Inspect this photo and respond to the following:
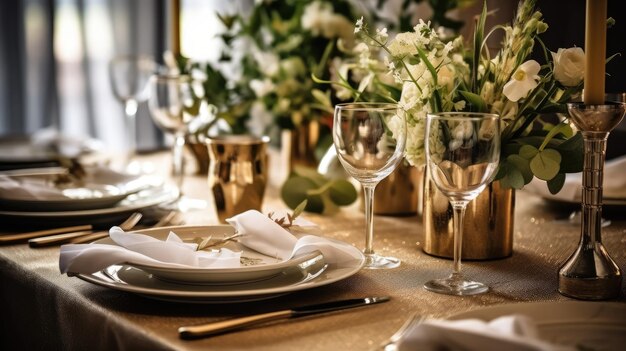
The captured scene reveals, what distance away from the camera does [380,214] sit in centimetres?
151

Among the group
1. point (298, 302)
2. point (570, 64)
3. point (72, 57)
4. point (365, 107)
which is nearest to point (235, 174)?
point (365, 107)

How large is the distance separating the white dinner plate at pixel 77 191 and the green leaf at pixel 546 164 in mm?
710

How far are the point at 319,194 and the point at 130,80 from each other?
0.81 meters

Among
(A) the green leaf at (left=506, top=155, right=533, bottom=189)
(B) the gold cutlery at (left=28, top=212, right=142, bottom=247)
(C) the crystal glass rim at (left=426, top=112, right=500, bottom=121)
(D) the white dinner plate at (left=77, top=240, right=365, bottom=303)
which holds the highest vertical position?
(C) the crystal glass rim at (left=426, top=112, right=500, bottom=121)

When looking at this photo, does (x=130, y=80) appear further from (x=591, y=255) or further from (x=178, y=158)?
(x=591, y=255)

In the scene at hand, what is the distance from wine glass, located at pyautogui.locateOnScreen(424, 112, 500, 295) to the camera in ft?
2.91

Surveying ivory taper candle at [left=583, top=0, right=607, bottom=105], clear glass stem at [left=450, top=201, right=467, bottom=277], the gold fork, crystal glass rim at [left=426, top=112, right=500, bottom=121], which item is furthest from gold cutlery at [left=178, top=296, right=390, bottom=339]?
the gold fork

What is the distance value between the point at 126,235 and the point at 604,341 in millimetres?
580

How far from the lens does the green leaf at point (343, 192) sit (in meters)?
1.50

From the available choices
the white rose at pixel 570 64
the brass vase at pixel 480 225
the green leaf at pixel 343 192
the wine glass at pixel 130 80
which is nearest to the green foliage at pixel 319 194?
the green leaf at pixel 343 192

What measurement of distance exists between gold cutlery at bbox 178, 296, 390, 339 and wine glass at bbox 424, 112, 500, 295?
0.16 metres

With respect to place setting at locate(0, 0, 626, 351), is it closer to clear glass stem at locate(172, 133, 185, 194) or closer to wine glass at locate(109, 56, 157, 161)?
clear glass stem at locate(172, 133, 185, 194)

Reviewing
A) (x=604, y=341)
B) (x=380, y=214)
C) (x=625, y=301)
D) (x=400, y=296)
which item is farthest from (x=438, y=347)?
(x=380, y=214)

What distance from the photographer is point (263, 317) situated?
2.75 feet
